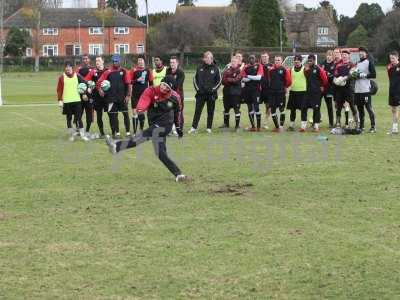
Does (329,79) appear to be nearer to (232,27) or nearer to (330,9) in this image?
(232,27)

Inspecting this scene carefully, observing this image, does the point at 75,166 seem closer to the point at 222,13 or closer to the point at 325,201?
the point at 325,201

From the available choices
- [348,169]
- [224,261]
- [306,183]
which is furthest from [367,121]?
[224,261]

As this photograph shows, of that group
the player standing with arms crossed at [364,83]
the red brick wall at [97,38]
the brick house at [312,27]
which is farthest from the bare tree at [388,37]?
the player standing with arms crossed at [364,83]

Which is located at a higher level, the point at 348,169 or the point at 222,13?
the point at 222,13

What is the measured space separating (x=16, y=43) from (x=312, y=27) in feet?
154

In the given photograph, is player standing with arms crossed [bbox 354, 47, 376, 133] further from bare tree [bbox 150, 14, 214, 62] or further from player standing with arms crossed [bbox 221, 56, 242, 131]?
bare tree [bbox 150, 14, 214, 62]

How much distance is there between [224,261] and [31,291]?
6.09 feet

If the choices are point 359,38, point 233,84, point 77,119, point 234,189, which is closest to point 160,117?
point 234,189

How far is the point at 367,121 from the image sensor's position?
21.0 meters

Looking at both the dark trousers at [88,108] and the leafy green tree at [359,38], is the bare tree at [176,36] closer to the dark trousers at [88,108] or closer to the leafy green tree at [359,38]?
the leafy green tree at [359,38]

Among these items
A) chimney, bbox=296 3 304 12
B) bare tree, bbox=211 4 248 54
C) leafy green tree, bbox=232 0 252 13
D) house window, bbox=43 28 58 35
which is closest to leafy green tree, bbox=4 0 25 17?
house window, bbox=43 28 58 35

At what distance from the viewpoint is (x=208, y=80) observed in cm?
1841

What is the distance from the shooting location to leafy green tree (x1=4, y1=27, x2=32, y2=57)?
92.6 meters

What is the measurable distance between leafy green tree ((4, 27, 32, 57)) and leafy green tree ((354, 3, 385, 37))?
47087mm
